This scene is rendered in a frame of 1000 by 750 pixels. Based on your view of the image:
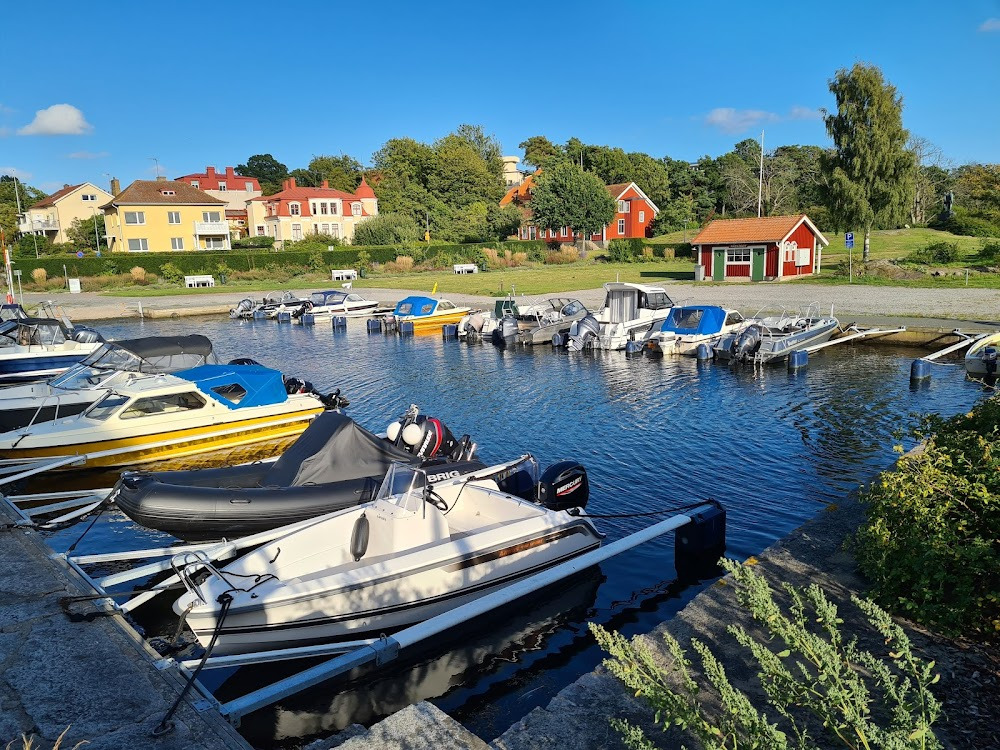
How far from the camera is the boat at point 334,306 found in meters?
41.2

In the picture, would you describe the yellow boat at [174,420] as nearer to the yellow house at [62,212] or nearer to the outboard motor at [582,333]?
the outboard motor at [582,333]

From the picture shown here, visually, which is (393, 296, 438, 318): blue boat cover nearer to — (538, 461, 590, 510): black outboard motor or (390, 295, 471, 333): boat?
(390, 295, 471, 333): boat

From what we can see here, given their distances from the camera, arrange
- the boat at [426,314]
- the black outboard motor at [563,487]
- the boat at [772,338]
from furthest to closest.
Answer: the boat at [426,314]
the boat at [772,338]
the black outboard motor at [563,487]

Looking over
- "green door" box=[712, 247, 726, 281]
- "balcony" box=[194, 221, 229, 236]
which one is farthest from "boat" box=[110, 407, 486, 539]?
"balcony" box=[194, 221, 229, 236]

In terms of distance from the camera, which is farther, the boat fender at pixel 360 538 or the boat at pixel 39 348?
the boat at pixel 39 348

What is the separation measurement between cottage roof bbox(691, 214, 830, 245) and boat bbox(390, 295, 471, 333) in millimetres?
20032

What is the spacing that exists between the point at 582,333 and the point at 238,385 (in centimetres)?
1469

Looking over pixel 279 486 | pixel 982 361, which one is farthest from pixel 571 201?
pixel 279 486

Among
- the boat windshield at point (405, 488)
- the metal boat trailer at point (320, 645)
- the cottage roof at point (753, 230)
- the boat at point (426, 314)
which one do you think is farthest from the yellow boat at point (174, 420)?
the cottage roof at point (753, 230)

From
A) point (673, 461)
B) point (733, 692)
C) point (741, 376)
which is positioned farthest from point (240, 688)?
point (741, 376)

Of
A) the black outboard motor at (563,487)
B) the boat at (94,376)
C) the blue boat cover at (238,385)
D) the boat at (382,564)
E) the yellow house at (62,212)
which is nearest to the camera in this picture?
the boat at (382,564)

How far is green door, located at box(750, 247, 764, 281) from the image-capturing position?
155 feet

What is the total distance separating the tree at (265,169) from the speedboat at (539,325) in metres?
110

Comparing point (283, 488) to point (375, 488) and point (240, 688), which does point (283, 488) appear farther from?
point (240, 688)
